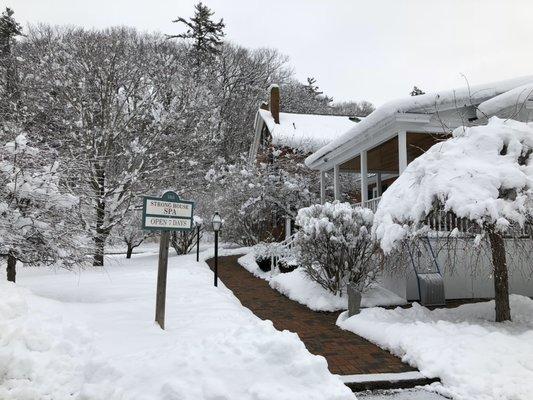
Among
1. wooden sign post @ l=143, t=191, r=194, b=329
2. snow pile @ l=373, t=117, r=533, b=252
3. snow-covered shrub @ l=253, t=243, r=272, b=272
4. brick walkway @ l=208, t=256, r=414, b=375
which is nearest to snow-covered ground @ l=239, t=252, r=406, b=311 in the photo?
brick walkway @ l=208, t=256, r=414, b=375

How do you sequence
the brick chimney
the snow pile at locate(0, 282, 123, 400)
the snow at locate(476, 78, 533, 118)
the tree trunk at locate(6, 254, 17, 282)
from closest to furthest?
the snow pile at locate(0, 282, 123, 400) → the tree trunk at locate(6, 254, 17, 282) → the snow at locate(476, 78, 533, 118) → the brick chimney

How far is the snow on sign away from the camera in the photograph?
5637 millimetres

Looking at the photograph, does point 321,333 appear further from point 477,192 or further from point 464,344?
point 477,192

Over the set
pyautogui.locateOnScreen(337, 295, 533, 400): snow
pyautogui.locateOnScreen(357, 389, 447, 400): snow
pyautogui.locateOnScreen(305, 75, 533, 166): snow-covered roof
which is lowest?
pyautogui.locateOnScreen(357, 389, 447, 400): snow

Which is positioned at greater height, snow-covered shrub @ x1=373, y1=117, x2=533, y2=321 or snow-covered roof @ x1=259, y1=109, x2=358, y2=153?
snow-covered roof @ x1=259, y1=109, x2=358, y2=153

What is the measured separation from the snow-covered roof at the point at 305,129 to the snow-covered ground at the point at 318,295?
1165 centimetres

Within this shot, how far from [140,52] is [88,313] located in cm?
2219

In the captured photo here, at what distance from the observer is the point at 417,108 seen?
32.4ft

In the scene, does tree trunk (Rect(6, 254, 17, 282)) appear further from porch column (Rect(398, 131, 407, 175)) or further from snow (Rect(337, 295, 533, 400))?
porch column (Rect(398, 131, 407, 175))

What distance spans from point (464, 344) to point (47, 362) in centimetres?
483

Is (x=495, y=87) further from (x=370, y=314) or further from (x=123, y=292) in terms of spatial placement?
(x=123, y=292)

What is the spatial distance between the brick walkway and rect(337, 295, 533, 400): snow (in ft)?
0.81

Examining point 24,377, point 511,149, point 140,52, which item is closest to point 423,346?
point 511,149

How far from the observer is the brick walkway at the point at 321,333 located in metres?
5.41
